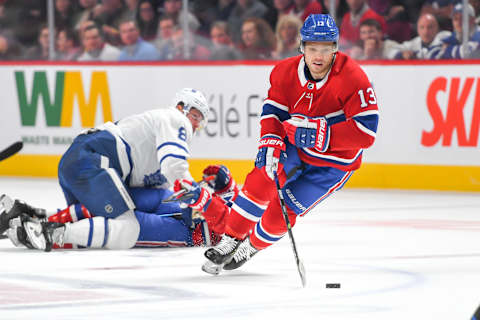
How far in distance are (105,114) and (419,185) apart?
113 inches

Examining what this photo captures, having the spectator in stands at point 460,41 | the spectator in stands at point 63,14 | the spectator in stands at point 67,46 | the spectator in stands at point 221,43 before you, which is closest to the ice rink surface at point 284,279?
the spectator in stands at point 460,41

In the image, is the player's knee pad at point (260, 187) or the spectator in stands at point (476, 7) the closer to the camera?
the player's knee pad at point (260, 187)

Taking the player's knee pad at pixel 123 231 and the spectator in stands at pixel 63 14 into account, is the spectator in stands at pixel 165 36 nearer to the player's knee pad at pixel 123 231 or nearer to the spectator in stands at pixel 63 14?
the spectator in stands at pixel 63 14

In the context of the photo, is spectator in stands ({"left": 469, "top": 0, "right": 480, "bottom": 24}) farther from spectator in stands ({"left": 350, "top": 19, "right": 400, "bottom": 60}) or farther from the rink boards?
spectator in stands ({"left": 350, "top": 19, "right": 400, "bottom": 60})

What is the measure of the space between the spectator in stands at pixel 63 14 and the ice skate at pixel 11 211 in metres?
4.57

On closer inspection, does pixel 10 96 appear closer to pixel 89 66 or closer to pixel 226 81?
pixel 89 66

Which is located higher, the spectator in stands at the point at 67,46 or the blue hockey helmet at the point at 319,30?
the blue hockey helmet at the point at 319,30

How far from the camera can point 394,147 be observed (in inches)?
336

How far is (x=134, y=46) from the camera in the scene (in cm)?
966

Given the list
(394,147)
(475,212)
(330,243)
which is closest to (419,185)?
(394,147)

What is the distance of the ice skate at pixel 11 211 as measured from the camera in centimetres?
561

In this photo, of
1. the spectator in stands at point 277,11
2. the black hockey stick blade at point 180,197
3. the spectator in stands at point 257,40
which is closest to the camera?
the black hockey stick blade at point 180,197

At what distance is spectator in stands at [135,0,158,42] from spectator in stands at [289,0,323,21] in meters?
1.30

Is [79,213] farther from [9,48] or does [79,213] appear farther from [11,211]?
[9,48]
